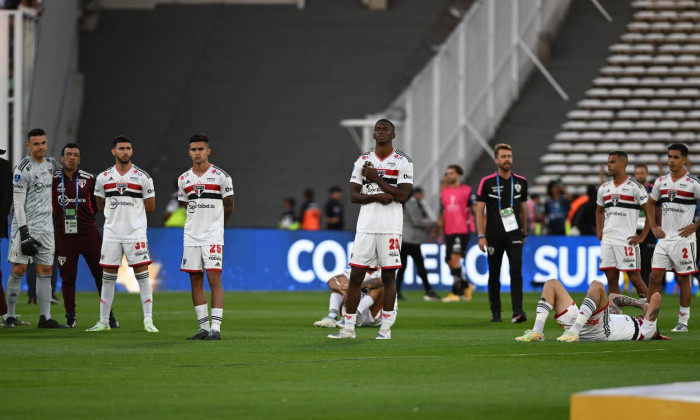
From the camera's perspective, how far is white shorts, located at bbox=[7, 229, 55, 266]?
50.4 ft

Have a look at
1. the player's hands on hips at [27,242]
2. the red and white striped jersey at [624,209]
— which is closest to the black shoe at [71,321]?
the player's hands on hips at [27,242]

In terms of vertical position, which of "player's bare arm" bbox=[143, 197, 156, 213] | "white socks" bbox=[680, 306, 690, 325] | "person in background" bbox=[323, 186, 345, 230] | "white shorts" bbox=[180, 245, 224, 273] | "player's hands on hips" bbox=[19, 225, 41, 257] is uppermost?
"person in background" bbox=[323, 186, 345, 230]

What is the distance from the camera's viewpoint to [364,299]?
51.2 feet

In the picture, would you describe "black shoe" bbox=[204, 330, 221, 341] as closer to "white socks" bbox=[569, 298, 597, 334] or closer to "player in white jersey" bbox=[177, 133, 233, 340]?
"player in white jersey" bbox=[177, 133, 233, 340]

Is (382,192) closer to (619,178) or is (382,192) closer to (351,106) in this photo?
(619,178)

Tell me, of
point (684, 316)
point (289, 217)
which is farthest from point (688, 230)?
point (289, 217)

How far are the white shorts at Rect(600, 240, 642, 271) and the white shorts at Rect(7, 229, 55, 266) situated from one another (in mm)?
6836

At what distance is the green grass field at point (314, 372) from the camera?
8398 millimetres

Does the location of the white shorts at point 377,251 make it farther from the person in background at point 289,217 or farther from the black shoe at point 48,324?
the person in background at point 289,217

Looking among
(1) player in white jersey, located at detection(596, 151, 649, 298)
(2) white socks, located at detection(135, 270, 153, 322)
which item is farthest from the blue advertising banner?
(2) white socks, located at detection(135, 270, 153, 322)

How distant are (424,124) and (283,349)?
19365mm

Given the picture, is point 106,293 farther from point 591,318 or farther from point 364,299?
point 591,318

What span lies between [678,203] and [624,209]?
1346mm

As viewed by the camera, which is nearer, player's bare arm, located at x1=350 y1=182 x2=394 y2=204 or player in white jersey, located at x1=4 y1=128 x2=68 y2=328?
player's bare arm, located at x1=350 y1=182 x2=394 y2=204
